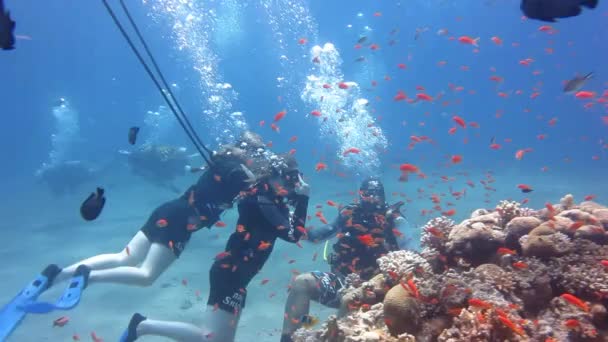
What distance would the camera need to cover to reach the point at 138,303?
29.9 ft

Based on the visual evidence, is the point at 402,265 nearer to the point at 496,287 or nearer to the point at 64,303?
the point at 496,287

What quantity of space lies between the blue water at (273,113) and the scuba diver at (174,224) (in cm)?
233

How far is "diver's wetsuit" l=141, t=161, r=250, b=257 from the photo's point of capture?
20.5 feet

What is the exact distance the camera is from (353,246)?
6.12 m

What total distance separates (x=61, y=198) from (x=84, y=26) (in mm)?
60744

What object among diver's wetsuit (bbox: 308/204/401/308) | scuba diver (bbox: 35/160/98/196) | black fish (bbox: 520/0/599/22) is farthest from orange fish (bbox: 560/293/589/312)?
scuba diver (bbox: 35/160/98/196)

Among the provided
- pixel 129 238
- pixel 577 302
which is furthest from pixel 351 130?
pixel 577 302

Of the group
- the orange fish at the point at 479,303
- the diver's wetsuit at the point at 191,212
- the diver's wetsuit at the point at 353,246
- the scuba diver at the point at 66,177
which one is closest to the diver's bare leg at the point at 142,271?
the diver's wetsuit at the point at 191,212

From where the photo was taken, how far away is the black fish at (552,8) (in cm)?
220

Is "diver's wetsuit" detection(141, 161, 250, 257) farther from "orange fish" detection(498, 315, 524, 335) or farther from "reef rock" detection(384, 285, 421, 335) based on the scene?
"orange fish" detection(498, 315, 524, 335)

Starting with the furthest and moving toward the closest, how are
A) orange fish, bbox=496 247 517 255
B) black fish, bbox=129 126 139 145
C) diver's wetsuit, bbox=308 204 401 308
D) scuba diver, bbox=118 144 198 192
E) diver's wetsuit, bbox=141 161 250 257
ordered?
1. scuba diver, bbox=118 144 198 192
2. diver's wetsuit, bbox=141 161 250 257
3. diver's wetsuit, bbox=308 204 401 308
4. black fish, bbox=129 126 139 145
5. orange fish, bbox=496 247 517 255

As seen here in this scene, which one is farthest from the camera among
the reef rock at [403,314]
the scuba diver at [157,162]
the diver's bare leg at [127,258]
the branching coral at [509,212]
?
the scuba diver at [157,162]

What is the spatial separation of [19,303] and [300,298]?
4.30 metres

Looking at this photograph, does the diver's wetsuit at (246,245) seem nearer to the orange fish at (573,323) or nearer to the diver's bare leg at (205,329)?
the diver's bare leg at (205,329)
